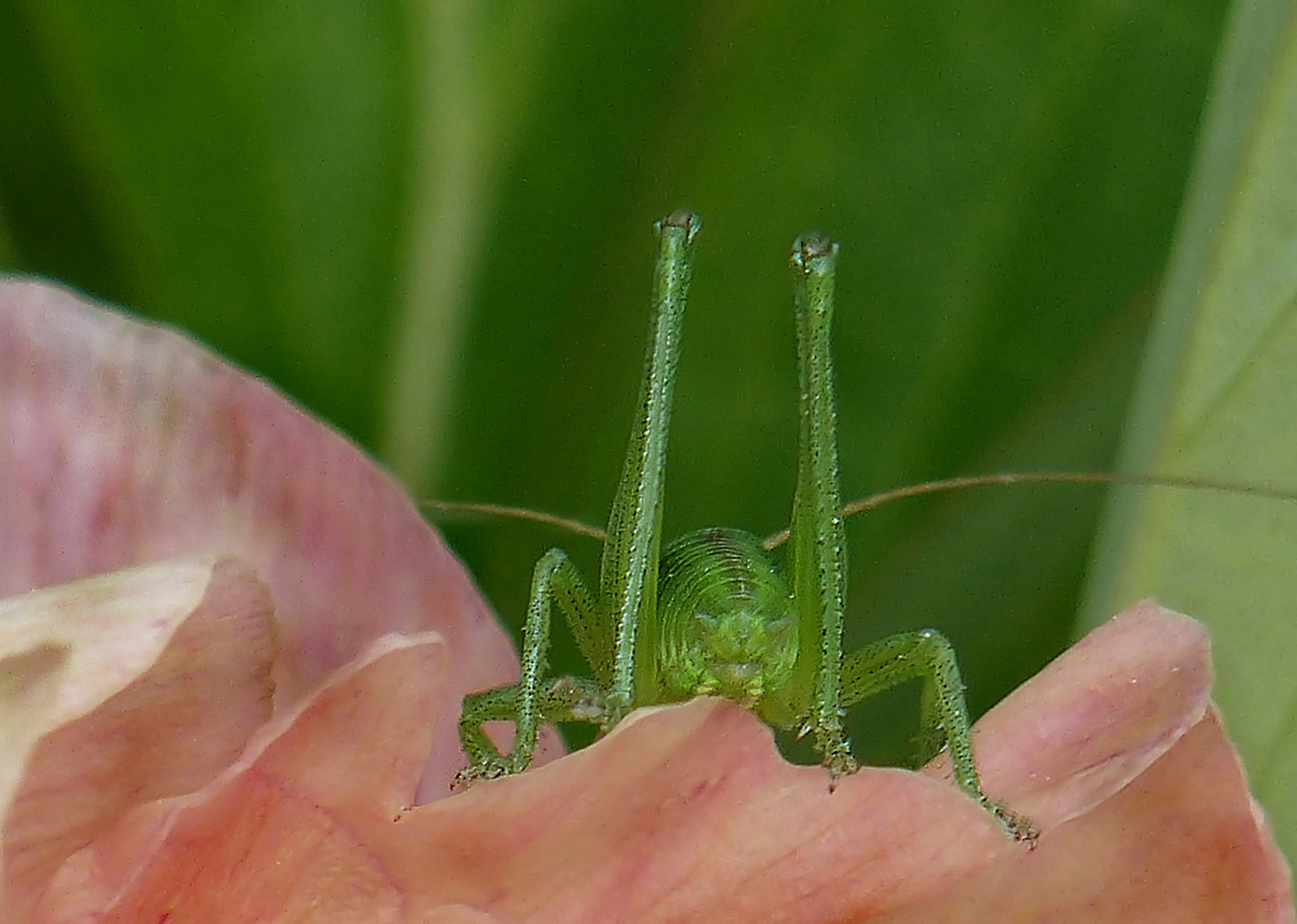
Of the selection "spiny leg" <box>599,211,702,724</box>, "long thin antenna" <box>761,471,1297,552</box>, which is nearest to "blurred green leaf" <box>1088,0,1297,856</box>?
"long thin antenna" <box>761,471,1297,552</box>

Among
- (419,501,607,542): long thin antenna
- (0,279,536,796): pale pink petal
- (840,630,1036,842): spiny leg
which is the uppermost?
(0,279,536,796): pale pink petal

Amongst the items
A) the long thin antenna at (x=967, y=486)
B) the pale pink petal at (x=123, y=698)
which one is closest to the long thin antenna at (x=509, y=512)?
the long thin antenna at (x=967, y=486)

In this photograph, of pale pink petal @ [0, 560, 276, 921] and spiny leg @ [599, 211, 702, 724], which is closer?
pale pink petal @ [0, 560, 276, 921]

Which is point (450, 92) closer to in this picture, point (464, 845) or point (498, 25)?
point (498, 25)

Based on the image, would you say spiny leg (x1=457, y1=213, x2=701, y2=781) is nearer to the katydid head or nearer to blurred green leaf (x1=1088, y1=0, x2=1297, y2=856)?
the katydid head

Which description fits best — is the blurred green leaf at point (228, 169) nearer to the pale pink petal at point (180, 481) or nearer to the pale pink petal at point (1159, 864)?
the pale pink petal at point (180, 481)

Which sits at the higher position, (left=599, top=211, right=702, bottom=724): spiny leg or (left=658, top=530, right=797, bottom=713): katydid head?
(left=599, top=211, right=702, bottom=724): spiny leg
